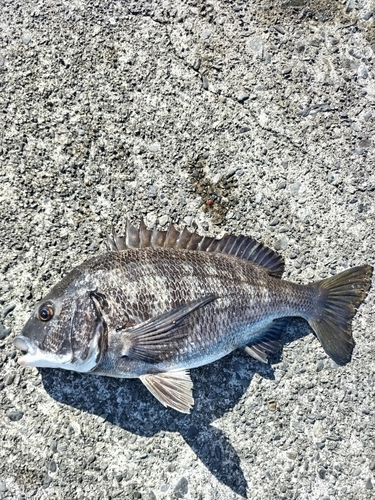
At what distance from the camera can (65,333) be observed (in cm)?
247

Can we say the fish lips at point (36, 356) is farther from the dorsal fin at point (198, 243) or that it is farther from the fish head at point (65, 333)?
the dorsal fin at point (198, 243)

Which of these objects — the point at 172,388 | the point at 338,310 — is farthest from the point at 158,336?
the point at 338,310

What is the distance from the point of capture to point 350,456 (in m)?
3.08

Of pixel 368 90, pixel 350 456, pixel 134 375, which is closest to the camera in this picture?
pixel 134 375

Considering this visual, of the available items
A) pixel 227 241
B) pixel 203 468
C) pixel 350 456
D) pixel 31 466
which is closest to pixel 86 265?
pixel 227 241

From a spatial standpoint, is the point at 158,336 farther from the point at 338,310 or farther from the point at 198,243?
the point at 338,310

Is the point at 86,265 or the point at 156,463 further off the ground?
the point at 86,265

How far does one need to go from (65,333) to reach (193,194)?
1.25m

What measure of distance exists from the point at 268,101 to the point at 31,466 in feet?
9.22

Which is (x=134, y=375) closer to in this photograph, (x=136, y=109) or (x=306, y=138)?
(x=136, y=109)

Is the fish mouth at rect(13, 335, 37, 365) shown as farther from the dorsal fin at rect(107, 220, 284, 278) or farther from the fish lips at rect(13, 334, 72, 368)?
the dorsal fin at rect(107, 220, 284, 278)

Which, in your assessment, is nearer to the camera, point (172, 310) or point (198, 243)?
point (172, 310)

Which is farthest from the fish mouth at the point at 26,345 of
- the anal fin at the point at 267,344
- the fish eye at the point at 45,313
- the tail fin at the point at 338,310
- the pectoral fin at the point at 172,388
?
the tail fin at the point at 338,310

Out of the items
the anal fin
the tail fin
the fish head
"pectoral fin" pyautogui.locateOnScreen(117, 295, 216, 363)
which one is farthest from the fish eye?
the tail fin
